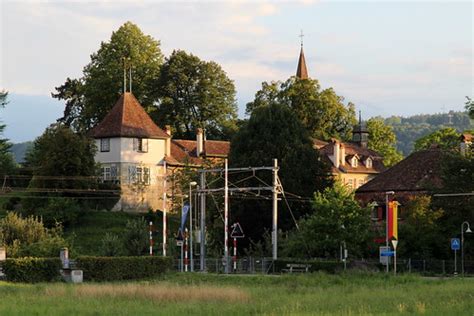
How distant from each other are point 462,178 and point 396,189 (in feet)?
47.6

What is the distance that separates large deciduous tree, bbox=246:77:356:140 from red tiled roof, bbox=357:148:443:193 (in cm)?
2105

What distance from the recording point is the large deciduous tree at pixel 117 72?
4097 inches

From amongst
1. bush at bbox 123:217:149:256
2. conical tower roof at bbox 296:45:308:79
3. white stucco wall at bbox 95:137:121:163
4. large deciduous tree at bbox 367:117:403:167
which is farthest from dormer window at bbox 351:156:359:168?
bush at bbox 123:217:149:256

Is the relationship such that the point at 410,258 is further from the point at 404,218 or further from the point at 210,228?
the point at 210,228

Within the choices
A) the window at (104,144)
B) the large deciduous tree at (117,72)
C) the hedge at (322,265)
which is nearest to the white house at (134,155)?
the window at (104,144)

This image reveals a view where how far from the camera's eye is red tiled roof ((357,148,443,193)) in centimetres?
8144

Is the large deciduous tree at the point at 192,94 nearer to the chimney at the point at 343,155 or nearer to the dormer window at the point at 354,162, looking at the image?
the chimney at the point at 343,155

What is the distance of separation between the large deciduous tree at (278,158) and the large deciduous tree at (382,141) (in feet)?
124

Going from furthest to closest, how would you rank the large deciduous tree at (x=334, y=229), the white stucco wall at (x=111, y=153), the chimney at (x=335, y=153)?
the chimney at (x=335, y=153)
the white stucco wall at (x=111, y=153)
the large deciduous tree at (x=334, y=229)

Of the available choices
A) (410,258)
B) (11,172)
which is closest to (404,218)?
(410,258)

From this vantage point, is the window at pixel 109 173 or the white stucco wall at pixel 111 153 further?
the white stucco wall at pixel 111 153

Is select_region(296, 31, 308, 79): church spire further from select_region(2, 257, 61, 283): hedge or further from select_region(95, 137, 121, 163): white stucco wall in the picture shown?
select_region(2, 257, 61, 283): hedge

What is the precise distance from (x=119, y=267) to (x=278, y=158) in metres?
29.0

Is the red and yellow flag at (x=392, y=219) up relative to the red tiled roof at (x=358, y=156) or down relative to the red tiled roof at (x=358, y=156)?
down
